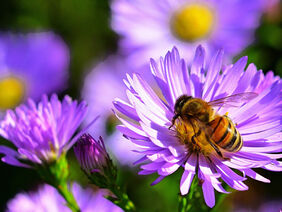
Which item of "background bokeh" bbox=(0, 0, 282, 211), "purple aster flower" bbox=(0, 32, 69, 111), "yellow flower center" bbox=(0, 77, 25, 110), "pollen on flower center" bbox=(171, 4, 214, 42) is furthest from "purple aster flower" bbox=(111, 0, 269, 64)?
"yellow flower center" bbox=(0, 77, 25, 110)

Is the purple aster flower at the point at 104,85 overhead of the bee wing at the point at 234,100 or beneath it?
beneath

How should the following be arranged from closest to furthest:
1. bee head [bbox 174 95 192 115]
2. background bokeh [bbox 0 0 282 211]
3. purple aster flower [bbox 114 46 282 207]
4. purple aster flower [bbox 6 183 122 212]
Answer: purple aster flower [bbox 114 46 282 207], bee head [bbox 174 95 192 115], purple aster flower [bbox 6 183 122 212], background bokeh [bbox 0 0 282 211]

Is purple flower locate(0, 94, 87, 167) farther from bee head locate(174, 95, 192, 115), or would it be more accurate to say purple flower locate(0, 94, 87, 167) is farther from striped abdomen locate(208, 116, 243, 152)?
striped abdomen locate(208, 116, 243, 152)

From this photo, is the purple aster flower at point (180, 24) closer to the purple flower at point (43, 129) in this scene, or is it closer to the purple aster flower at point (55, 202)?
the purple aster flower at point (55, 202)

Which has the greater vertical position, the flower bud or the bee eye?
the bee eye

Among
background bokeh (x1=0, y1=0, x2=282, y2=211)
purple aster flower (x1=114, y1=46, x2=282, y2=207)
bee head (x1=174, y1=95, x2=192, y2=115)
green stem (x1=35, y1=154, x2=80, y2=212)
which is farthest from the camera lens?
background bokeh (x1=0, y1=0, x2=282, y2=211)

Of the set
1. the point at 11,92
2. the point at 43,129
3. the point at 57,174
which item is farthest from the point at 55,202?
the point at 11,92

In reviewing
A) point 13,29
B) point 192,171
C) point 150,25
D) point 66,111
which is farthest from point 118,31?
point 192,171

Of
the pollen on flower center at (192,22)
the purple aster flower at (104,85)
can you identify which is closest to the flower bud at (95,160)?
the purple aster flower at (104,85)
